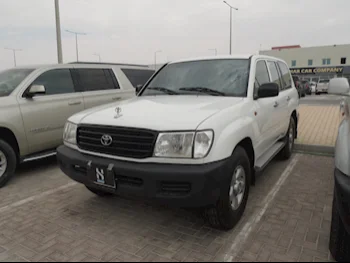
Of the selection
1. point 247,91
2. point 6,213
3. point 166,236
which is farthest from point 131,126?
point 6,213

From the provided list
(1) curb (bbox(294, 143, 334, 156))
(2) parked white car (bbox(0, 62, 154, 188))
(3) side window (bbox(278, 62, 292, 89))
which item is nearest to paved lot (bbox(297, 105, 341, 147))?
(1) curb (bbox(294, 143, 334, 156))

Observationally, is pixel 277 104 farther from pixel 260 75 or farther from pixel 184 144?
pixel 184 144

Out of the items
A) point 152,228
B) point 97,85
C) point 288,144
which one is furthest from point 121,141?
point 288,144

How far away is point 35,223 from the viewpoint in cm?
330

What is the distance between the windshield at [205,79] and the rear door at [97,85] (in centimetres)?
192

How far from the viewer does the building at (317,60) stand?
49938 mm

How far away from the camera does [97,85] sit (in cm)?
611

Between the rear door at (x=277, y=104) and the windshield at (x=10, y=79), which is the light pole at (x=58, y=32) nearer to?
the windshield at (x=10, y=79)

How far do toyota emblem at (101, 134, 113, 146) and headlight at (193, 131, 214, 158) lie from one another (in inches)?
33.9

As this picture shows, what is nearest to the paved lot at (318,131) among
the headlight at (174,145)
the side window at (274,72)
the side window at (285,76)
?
the side window at (285,76)

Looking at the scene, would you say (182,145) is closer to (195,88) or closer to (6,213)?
(195,88)

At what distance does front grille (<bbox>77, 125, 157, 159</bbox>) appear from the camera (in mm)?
2703

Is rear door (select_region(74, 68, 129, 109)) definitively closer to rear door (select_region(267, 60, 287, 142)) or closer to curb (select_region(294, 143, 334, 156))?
rear door (select_region(267, 60, 287, 142))

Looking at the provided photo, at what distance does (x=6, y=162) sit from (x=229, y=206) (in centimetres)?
348
